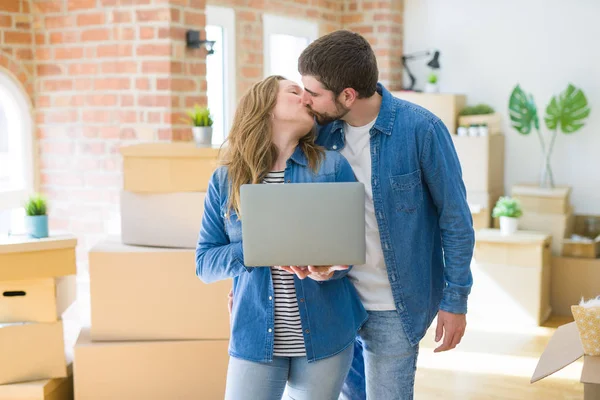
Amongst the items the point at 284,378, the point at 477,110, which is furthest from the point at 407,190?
the point at 477,110

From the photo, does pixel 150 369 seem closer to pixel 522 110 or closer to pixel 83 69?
pixel 83 69

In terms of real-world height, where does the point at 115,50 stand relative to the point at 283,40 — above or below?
below

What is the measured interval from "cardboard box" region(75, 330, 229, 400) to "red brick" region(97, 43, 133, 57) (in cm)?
156

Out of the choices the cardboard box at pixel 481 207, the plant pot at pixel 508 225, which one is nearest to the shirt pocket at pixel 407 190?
the plant pot at pixel 508 225

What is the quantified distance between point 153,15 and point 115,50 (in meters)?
0.29

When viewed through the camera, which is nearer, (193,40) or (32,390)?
(32,390)

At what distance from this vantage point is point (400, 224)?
6.27 feet

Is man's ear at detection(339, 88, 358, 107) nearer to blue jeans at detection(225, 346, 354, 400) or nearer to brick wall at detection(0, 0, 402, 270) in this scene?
blue jeans at detection(225, 346, 354, 400)

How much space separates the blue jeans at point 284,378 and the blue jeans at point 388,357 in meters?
0.11

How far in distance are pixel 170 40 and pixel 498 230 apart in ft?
8.23

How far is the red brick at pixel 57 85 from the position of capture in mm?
4062

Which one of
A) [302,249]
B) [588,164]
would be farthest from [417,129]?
[588,164]

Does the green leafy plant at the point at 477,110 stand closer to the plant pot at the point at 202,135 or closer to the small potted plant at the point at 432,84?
the small potted plant at the point at 432,84

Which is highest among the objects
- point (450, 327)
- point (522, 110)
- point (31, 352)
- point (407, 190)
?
point (522, 110)
